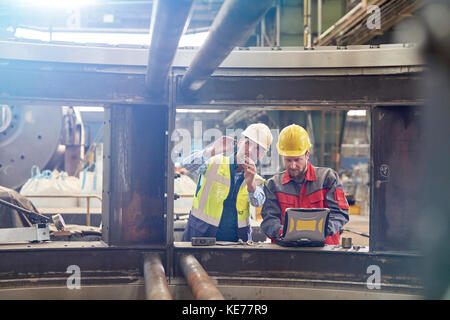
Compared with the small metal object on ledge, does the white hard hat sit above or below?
above

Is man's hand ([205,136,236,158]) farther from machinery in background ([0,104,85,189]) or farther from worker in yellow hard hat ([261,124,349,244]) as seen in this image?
machinery in background ([0,104,85,189])

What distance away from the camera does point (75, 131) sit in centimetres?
688

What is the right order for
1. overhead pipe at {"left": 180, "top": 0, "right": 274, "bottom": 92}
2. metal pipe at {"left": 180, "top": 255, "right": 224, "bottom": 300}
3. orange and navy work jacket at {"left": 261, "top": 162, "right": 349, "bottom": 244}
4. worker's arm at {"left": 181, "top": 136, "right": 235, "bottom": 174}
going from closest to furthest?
overhead pipe at {"left": 180, "top": 0, "right": 274, "bottom": 92}, metal pipe at {"left": 180, "top": 255, "right": 224, "bottom": 300}, orange and navy work jacket at {"left": 261, "top": 162, "right": 349, "bottom": 244}, worker's arm at {"left": 181, "top": 136, "right": 235, "bottom": 174}

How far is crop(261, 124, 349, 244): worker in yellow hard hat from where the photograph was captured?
10.5ft

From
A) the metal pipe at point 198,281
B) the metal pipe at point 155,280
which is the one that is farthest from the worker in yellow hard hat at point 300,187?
the metal pipe at point 155,280

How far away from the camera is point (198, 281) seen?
213 centimetres

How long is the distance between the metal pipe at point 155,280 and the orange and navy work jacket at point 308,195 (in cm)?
87

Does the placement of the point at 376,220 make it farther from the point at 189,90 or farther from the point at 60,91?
the point at 60,91

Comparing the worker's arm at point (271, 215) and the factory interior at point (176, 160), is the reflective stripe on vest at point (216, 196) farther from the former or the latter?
the factory interior at point (176, 160)

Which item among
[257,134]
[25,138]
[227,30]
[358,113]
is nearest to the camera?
[227,30]

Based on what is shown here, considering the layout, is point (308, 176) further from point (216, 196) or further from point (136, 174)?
point (136, 174)

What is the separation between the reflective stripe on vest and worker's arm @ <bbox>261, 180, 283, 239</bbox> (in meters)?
0.27

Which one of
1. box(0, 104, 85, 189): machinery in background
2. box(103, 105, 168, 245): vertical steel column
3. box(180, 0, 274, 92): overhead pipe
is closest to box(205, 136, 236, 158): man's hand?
box(103, 105, 168, 245): vertical steel column

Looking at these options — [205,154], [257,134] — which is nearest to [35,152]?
[205,154]
